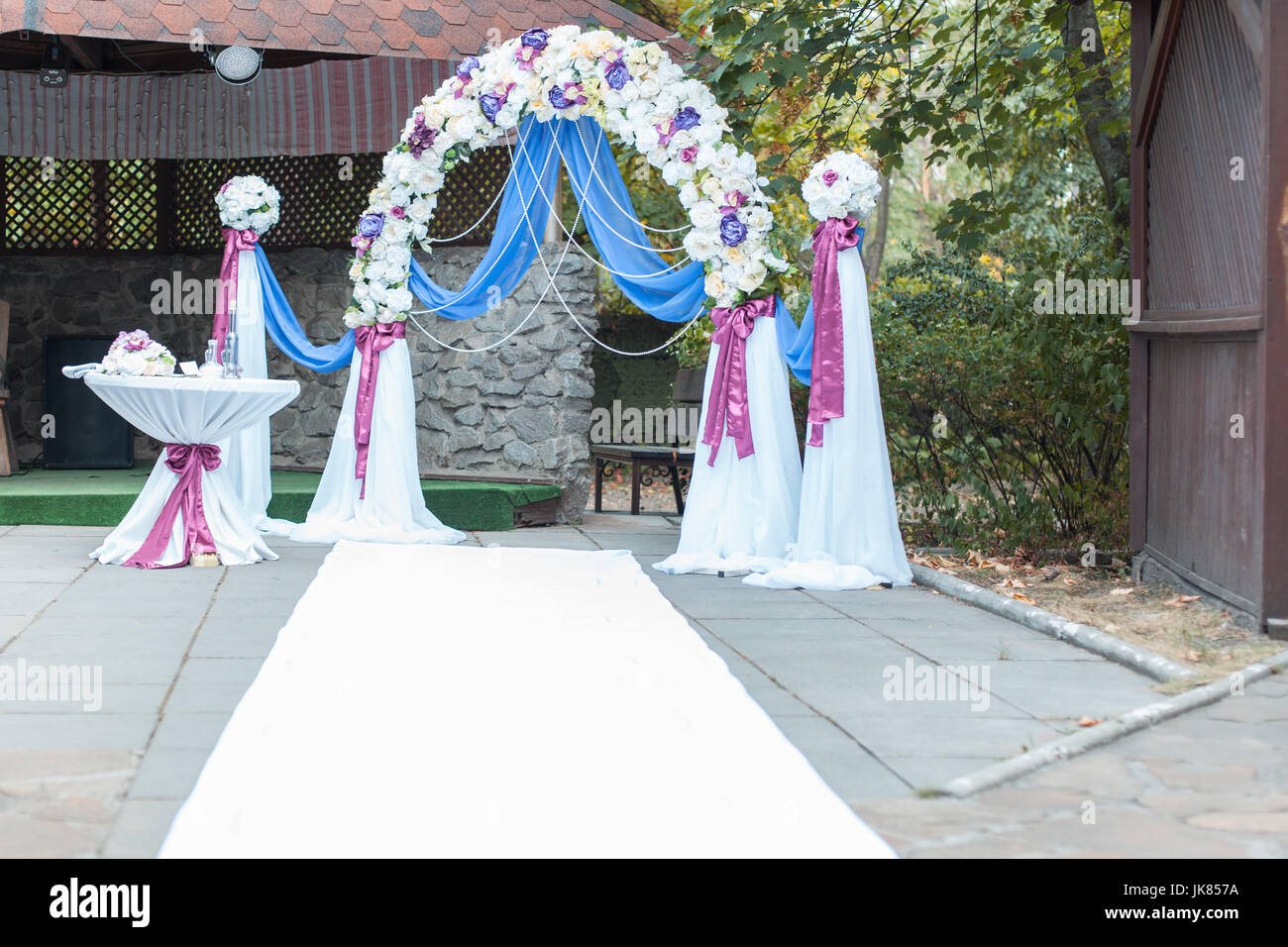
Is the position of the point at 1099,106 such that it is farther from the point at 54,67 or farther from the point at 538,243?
the point at 54,67

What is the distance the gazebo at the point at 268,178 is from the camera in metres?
9.21

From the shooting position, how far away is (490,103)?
26.9 feet

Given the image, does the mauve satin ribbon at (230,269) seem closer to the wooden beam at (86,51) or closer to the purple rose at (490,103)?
the purple rose at (490,103)

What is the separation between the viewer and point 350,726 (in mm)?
3807

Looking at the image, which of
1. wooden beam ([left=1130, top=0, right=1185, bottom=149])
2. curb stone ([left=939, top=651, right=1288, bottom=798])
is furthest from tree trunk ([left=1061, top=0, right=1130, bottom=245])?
curb stone ([left=939, top=651, right=1288, bottom=798])

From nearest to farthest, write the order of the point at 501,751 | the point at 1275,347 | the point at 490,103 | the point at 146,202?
the point at 501,751, the point at 1275,347, the point at 490,103, the point at 146,202

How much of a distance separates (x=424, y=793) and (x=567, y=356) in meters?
6.40

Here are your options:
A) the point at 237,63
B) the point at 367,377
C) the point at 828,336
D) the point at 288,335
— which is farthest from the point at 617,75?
the point at 237,63

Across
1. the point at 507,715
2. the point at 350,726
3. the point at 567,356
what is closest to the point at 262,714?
the point at 350,726

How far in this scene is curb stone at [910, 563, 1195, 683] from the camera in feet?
15.4

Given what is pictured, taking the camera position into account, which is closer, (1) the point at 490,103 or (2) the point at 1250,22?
(2) the point at 1250,22

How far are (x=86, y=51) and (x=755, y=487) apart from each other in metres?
7.01

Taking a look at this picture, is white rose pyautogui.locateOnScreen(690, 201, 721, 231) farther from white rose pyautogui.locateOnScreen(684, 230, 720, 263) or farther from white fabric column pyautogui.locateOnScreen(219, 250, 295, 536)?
white fabric column pyautogui.locateOnScreen(219, 250, 295, 536)

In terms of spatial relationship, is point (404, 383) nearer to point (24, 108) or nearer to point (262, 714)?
point (24, 108)
